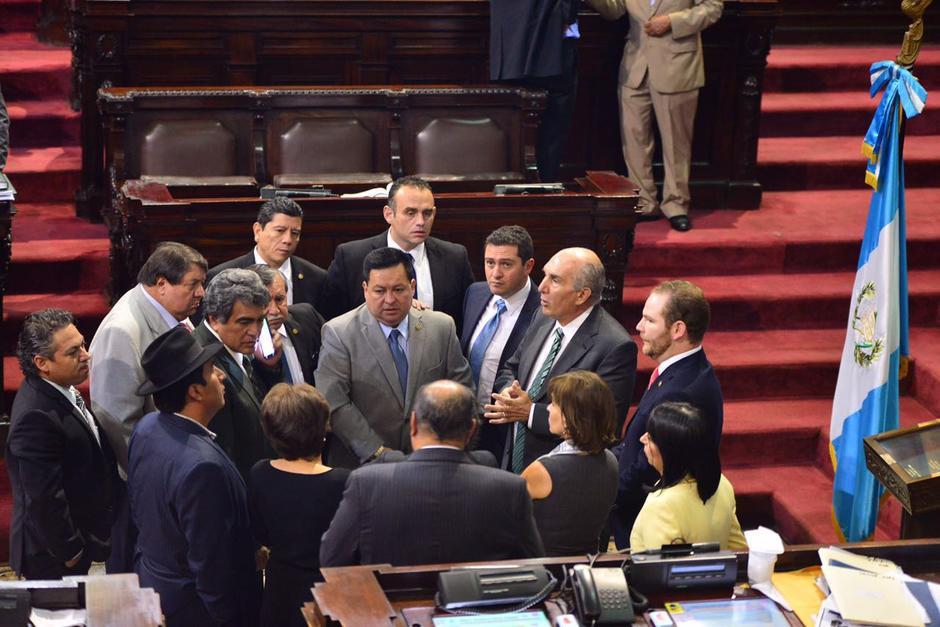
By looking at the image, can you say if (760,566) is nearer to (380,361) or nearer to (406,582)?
(406,582)

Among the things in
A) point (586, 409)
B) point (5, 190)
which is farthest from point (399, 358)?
point (5, 190)

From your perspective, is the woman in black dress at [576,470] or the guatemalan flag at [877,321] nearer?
the woman in black dress at [576,470]

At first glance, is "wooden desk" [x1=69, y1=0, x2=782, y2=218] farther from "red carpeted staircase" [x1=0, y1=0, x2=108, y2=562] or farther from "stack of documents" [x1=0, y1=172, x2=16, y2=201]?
"stack of documents" [x1=0, y1=172, x2=16, y2=201]

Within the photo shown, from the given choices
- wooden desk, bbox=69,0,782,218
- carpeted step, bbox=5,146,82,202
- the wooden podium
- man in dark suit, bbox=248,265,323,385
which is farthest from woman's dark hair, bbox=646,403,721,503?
carpeted step, bbox=5,146,82,202

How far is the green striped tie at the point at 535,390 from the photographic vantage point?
16.3ft

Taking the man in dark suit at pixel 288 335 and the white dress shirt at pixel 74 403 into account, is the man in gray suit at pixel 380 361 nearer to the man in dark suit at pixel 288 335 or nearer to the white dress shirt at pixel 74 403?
the man in dark suit at pixel 288 335

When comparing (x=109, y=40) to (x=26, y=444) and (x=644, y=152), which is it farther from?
(x=26, y=444)

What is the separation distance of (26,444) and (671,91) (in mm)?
4445

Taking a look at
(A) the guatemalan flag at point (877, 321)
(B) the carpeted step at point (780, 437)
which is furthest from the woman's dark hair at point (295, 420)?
(B) the carpeted step at point (780, 437)

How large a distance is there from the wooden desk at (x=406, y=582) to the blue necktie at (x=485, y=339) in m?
1.78

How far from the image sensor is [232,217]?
5930 mm

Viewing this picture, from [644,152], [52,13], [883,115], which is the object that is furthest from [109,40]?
[883,115]

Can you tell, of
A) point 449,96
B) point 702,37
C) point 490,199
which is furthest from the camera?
point 702,37

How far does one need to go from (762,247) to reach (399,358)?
320cm
